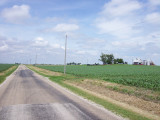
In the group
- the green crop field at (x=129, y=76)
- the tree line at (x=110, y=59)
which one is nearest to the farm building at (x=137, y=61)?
the tree line at (x=110, y=59)

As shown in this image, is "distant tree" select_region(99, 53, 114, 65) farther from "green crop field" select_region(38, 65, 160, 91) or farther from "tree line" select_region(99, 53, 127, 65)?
"green crop field" select_region(38, 65, 160, 91)

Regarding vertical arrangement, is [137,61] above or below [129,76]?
above

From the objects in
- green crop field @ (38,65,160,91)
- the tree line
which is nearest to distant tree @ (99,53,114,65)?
the tree line

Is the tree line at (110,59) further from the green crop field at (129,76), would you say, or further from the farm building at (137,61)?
the green crop field at (129,76)

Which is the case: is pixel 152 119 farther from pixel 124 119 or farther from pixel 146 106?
pixel 146 106

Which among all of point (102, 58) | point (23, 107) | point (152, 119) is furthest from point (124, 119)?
point (102, 58)

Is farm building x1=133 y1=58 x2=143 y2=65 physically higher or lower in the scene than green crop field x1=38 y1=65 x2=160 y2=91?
higher

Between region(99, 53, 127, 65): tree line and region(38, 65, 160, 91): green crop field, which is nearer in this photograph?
region(38, 65, 160, 91): green crop field

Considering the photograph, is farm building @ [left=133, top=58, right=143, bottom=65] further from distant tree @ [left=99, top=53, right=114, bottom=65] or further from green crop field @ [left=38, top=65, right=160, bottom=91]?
green crop field @ [left=38, top=65, right=160, bottom=91]

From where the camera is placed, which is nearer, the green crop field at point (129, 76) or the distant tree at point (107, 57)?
the green crop field at point (129, 76)

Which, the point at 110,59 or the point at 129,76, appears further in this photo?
the point at 110,59

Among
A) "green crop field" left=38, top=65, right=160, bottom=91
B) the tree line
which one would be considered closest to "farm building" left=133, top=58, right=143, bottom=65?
the tree line

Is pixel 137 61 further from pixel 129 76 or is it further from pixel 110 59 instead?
pixel 129 76

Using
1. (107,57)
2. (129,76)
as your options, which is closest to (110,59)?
(107,57)
